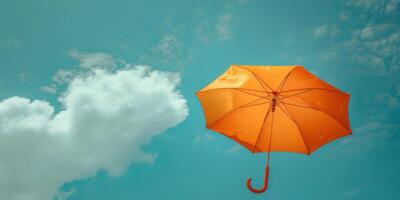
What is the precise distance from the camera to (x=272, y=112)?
11.7 metres

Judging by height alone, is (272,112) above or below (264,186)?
above

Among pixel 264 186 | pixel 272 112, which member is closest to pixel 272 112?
pixel 272 112

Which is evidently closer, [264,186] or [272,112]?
[264,186]

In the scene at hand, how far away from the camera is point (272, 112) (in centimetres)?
1173

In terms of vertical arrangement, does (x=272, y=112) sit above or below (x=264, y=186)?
above

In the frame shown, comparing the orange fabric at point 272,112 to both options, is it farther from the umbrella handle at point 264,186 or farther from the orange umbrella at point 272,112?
the umbrella handle at point 264,186

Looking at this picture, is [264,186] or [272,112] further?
[272,112]

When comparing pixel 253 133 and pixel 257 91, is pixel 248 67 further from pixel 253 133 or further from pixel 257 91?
pixel 253 133

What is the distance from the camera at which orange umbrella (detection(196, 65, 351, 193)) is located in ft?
38.0

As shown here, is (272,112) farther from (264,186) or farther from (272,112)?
(264,186)

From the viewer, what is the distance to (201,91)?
12125mm

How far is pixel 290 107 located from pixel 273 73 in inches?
51.9

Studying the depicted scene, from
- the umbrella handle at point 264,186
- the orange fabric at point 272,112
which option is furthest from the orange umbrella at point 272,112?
the umbrella handle at point 264,186

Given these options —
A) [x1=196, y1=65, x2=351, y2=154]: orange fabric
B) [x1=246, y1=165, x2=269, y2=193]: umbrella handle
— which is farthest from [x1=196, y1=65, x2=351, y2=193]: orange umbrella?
[x1=246, y1=165, x2=269, y2=193]: umbrella handle
